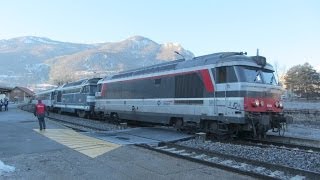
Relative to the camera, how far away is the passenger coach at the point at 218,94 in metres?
16.3

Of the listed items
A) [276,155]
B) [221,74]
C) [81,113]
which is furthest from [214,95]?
[81,113]

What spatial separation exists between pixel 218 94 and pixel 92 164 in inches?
281

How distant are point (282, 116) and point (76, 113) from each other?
2761 cm

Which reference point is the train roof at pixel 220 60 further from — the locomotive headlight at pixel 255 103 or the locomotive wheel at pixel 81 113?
the locomotive wheel at pixel 81 113

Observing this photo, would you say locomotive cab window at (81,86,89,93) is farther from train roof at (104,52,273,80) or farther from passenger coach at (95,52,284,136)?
train roof at (104,52,273,80)

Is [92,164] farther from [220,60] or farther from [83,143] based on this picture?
[220,60]

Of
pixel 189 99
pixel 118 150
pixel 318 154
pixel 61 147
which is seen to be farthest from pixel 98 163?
pixel 189 99

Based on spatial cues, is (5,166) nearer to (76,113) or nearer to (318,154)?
(318,154)

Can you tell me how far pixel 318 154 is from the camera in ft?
42.5

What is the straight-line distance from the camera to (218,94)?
17234 millimetres

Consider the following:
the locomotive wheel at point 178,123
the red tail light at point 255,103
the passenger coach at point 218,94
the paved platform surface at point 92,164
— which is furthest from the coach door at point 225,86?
the paved platform surface at point 92,164

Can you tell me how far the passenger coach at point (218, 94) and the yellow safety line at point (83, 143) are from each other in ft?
14.3

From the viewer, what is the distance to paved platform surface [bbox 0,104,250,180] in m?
10.2

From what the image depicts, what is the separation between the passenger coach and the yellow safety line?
437cm
